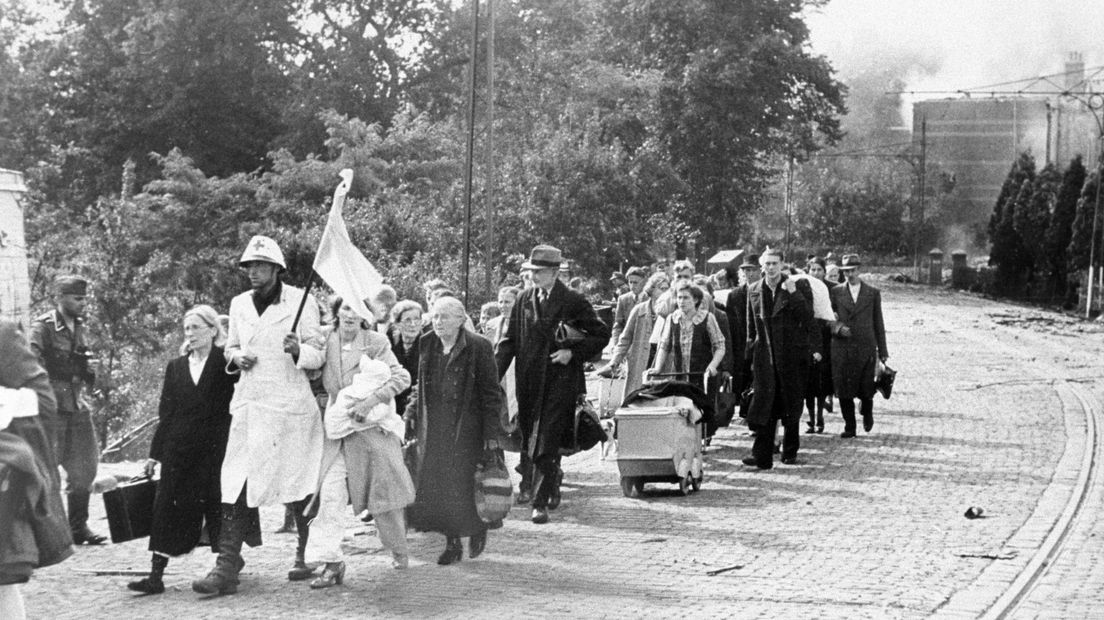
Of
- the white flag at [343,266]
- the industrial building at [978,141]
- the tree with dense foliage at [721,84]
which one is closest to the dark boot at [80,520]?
the white flag at [343,266]

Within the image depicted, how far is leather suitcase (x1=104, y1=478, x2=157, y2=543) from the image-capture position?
8.96 meters

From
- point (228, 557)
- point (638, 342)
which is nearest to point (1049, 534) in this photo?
point (638, 342)

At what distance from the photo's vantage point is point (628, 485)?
1252 cm

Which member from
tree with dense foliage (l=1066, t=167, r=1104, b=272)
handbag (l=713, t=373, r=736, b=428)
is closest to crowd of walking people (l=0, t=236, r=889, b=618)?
handbag (l=713, t=373, r=736, b=428)

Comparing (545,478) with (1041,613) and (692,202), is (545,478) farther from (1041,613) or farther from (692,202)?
(692,202)

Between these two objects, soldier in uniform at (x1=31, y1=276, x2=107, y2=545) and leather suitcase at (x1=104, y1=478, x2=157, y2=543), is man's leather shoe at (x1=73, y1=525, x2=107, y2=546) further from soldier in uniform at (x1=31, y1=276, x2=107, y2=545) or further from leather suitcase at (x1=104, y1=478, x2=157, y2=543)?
leather suitcase at (x1=104, y1=478, x2=157, y2=543)

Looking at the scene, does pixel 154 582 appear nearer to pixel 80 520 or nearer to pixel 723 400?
pixel 80 520

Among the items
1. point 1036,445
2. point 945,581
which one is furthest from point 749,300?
point 945,581

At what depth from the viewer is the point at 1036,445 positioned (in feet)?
51.9

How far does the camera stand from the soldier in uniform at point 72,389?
1065 centimetres

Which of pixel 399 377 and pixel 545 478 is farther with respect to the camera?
pixel 545 478

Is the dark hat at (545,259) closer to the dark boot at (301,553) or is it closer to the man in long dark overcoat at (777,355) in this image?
the dark boot at (301,553)

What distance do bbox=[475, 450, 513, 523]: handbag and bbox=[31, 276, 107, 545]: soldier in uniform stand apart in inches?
109

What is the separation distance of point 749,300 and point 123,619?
778 centimetres
